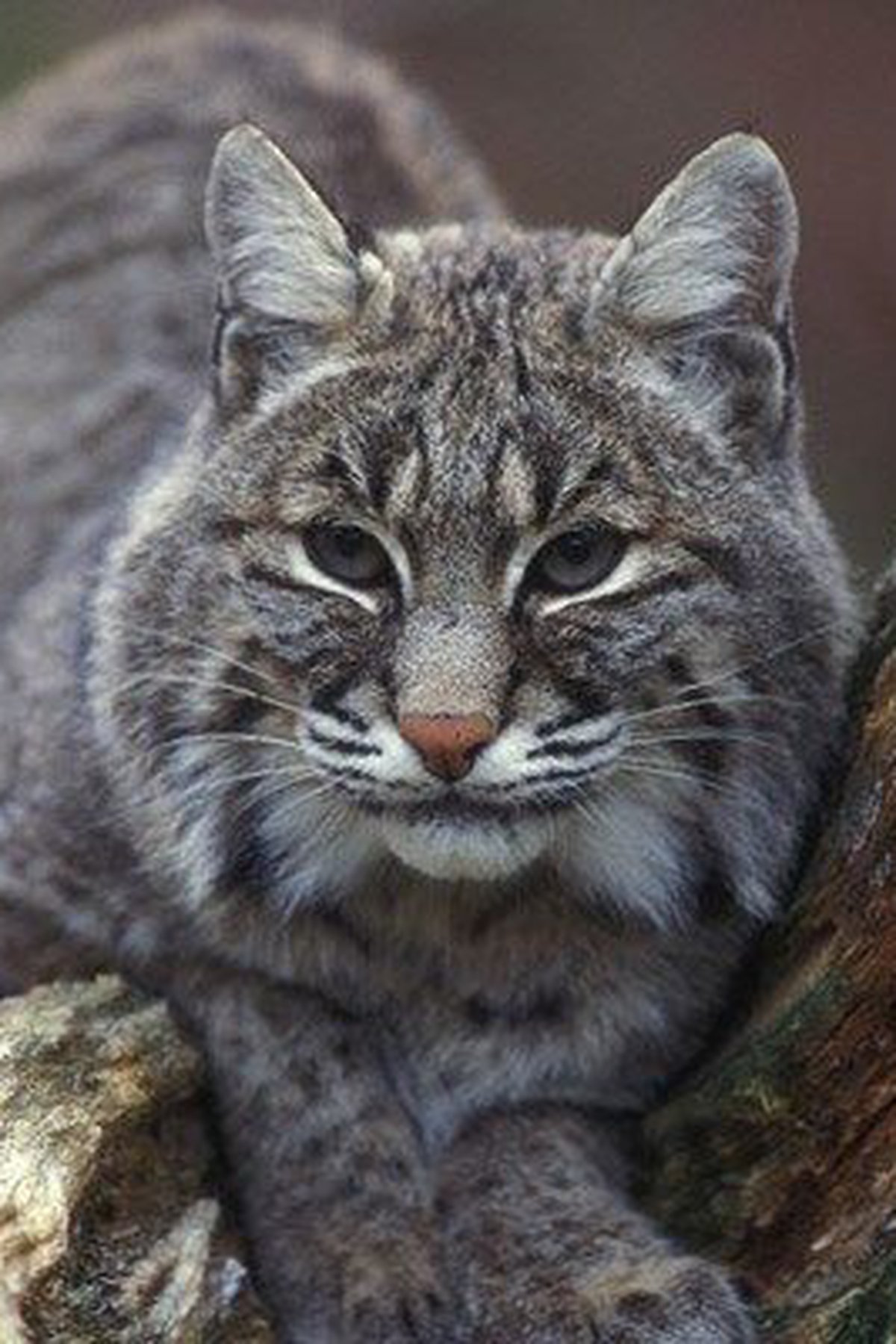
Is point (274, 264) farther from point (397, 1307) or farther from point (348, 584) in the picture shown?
point (397, 1307)

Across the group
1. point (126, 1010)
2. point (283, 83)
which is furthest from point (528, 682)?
point (283, 83)

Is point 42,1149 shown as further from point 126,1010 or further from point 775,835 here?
point 775,835

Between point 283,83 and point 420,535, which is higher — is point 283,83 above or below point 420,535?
above

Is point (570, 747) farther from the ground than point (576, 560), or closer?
closer

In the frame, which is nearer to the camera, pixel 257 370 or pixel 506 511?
pixel 506 511

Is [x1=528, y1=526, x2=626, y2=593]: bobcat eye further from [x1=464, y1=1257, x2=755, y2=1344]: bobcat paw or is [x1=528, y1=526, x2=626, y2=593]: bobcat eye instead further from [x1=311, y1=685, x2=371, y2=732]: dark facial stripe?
[x1=464, y1=1257, x2=755, y2=1344]: bobcat paw

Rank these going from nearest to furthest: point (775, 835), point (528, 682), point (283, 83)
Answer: point (528, 682) → point (775, 835) → point (283, 83)

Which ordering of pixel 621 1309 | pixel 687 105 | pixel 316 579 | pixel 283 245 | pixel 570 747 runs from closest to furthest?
pixel 570 747, pixel 621 1309, pixel 316 579, pixel 283 245, pixel 687 105

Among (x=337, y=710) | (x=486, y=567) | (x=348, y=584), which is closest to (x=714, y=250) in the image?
(x=486, y=567)
